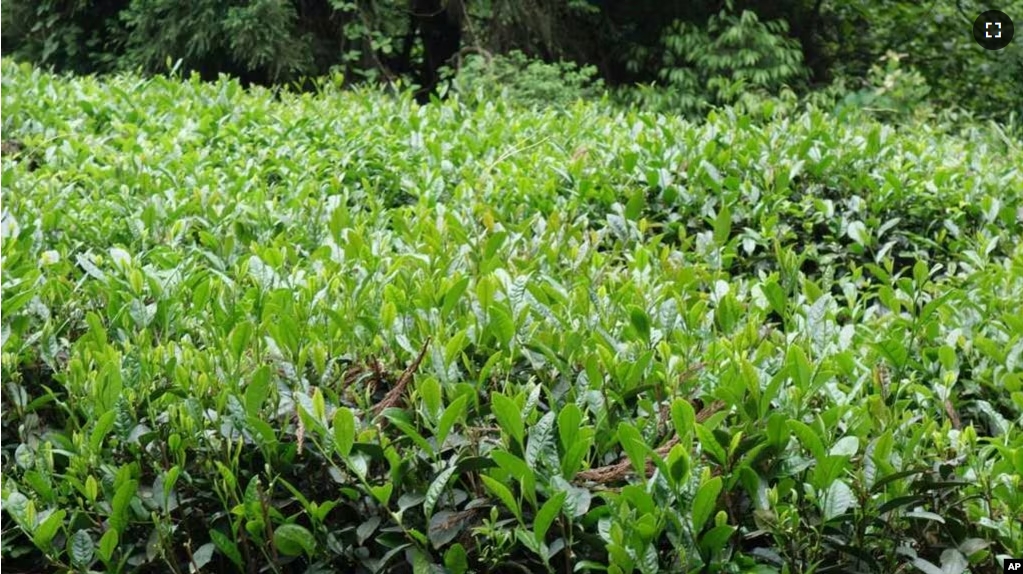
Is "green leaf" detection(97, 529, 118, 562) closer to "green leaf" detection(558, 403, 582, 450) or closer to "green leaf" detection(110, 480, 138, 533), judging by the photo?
"green leaf" detection(110, 480, 138, 533)

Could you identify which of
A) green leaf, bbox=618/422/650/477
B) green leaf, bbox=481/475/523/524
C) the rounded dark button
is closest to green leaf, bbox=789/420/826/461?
green leaf, bbox=618/422/650/477

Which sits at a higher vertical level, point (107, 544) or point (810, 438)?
point (810, 438)

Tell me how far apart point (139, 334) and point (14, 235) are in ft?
2.82

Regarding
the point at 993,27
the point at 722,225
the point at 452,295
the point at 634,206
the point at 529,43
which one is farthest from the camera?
the point at 529,43

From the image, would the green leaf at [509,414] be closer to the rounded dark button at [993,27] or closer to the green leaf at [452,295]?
the green leaf at [452,295]

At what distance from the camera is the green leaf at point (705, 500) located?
69.0 inches

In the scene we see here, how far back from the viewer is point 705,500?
175cm

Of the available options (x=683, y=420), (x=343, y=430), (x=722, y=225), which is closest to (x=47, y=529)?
(x=343, y=430)

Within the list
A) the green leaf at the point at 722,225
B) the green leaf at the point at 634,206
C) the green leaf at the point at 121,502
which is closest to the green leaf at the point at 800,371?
the green leaf at the point at 121,502

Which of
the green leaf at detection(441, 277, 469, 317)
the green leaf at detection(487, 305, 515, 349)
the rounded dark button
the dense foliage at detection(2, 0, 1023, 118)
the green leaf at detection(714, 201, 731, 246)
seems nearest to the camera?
the green leaf at detection(487, 305, 515, 349)

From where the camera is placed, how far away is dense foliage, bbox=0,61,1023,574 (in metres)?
1.86

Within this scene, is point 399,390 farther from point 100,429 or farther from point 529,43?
point 529,43

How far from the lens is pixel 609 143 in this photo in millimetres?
4953

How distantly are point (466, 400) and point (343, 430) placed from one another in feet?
0.75
